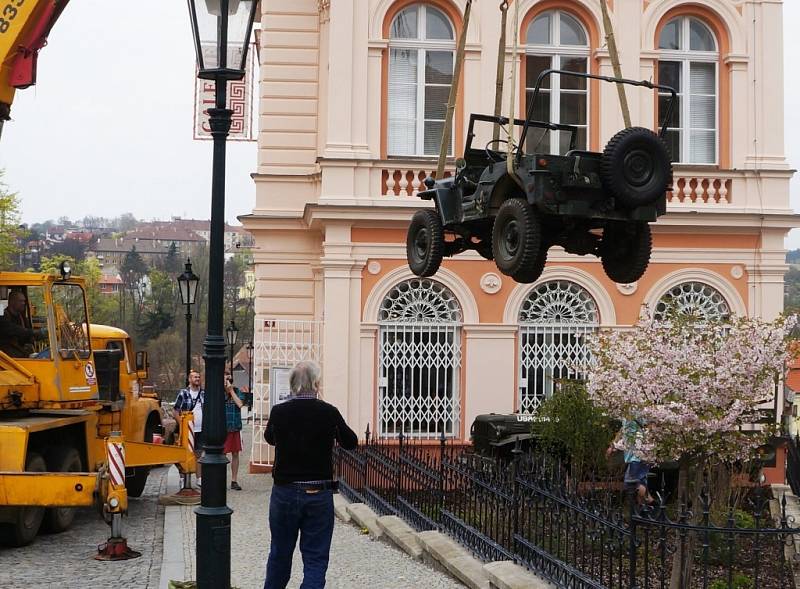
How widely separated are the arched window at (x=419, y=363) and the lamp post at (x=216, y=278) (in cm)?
1068

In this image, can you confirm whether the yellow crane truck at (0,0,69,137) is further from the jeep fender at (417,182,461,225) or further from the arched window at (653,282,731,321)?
the arched window at (653,282,731,321)

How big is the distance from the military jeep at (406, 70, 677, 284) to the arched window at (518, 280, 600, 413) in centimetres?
824

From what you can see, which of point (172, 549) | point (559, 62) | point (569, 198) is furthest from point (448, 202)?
point (559, 62)

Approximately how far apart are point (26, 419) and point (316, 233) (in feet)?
25.4

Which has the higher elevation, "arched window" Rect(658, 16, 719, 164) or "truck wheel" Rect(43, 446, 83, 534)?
"arched window" Rect(658, 16, 719, 164)

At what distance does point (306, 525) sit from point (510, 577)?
1.78 meters

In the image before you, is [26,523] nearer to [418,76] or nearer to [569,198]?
[569,198]

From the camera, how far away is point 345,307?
17906mm

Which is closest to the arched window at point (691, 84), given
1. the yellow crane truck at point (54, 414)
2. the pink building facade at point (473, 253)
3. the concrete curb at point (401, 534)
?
the pink building facade at point (473, 253)

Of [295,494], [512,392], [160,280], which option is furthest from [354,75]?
[160,280]

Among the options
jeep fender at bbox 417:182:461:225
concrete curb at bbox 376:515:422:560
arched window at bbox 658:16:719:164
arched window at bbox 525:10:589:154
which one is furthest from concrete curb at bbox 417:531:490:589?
arched window at bbox 658:16:719:164

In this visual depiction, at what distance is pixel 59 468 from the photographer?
13.4 m

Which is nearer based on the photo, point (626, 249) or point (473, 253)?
point (626, 249)

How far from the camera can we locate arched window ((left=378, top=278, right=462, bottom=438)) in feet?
59.1
